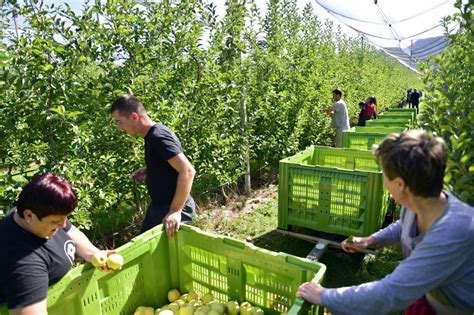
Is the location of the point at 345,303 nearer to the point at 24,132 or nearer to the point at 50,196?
the point at 50,196

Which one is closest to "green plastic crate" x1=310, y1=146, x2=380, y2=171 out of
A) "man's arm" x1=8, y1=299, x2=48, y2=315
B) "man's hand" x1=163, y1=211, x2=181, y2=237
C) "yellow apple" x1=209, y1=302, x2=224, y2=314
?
"man's hand" x1=163, y1=211, x2=181, y2=237

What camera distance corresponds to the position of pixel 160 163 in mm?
2779

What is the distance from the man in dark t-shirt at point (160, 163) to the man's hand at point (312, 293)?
1.09m

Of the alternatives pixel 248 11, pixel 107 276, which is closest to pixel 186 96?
pixel 248 11

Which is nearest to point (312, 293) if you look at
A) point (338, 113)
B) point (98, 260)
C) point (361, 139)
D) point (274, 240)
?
point (98, 260)

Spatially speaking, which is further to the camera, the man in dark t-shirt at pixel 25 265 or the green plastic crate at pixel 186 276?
the green plastic crate at pixel 186 276

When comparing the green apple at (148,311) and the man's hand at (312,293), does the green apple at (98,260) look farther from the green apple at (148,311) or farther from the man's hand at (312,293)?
the man's hand at (312,293)

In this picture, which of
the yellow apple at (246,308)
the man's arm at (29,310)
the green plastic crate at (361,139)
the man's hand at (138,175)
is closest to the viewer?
the man's arm at (29,310)

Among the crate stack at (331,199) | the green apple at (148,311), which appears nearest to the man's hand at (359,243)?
the green apple at (148,311)

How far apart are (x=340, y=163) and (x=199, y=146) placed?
2.08 m

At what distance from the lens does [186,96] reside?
4.92 metres

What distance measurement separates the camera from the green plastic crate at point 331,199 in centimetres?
388

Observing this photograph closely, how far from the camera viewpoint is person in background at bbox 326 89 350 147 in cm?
830

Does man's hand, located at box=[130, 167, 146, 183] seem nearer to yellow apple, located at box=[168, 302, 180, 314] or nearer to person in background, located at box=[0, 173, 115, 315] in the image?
yellow apple, located at box=[168, 302, 180, 314]
